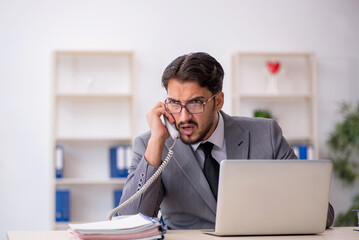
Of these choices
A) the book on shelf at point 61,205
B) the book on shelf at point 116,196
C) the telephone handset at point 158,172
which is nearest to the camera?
the telephone handset at point 158,172

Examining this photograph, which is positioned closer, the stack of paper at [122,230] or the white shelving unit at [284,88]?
the stack of paper at [122,230]

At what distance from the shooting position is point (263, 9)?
487 cm

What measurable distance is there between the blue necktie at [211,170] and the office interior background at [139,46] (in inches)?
93.7

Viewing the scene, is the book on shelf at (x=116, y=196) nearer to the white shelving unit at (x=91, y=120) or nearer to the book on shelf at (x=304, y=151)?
the white shelving unit at (x=91, y=120)

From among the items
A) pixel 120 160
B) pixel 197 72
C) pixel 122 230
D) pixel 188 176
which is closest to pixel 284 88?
pixel 120 160

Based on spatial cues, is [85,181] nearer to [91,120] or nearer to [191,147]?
[91,120]

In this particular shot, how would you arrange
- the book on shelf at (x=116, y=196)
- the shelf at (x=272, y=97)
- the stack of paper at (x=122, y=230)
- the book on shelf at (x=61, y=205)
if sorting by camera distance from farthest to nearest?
the shelf at (x=272, y=97)
the book on shelf at (x=116, y=196)
the book on shelf at (x=61, y=205)
the stack of paper at (x=122, y=230)

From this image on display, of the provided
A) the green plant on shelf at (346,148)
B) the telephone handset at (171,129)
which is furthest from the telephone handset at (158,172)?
the green plant on shelf at (346,148)

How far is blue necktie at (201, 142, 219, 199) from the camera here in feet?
6.95

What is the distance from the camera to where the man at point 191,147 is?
6.64 feet

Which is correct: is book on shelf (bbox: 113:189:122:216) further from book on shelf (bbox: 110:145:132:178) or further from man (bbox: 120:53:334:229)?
man (bbox: 120:53:334:229)

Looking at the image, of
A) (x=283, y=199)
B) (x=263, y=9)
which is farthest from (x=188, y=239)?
(x=263, y=9)

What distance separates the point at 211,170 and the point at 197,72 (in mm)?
410

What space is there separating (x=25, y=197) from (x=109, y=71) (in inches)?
52.5
